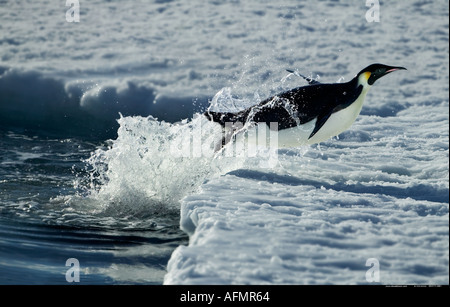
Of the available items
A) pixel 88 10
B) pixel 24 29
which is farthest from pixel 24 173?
pixel 88 10

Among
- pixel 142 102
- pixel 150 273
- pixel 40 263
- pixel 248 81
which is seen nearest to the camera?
pixel 150 273

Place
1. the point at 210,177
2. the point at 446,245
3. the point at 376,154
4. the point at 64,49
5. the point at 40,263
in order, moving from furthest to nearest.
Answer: the point at 64,49
the point at 376,154
the point at 210,177
the point at 40,263
the point at 446,245

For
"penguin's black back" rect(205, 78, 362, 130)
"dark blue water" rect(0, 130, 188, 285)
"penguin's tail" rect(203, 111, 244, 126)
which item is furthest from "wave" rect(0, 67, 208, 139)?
"penguin's black back" rect(205, 78, 362, 130)

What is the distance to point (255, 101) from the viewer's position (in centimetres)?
602

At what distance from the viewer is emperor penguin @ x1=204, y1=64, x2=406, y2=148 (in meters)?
4.64

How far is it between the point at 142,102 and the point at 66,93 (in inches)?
34.9

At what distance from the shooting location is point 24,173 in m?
5.48

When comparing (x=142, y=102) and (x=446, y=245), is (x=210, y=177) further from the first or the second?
(x=142, y=102)

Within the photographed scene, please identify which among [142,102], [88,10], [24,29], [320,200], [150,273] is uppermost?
[88,10]

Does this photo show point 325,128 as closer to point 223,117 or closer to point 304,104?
point 304,104

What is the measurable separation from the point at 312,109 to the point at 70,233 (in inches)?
71.1

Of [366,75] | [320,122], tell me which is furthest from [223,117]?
[366,75]

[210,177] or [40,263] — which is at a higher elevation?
[210,177]

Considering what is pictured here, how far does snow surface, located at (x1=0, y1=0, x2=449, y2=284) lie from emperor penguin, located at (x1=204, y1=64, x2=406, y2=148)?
0.28 meters
